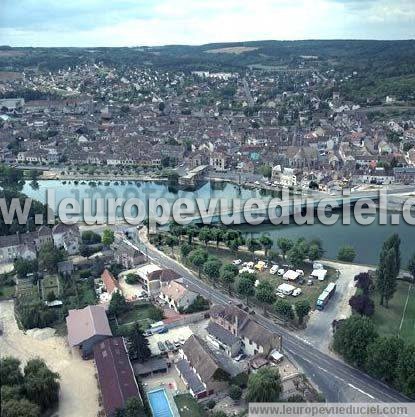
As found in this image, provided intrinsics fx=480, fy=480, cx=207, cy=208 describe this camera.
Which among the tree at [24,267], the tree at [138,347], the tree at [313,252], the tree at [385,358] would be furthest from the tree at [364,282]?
the tree at [24,267]

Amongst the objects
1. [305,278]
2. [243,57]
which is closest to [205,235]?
[305,278]

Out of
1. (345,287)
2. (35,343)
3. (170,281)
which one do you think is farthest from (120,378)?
(345,287)

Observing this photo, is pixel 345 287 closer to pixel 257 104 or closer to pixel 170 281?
pixel 170 281

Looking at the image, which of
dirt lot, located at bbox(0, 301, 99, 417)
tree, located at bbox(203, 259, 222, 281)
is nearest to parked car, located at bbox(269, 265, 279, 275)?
tree, located at bbox(203, 259, 222, 281)

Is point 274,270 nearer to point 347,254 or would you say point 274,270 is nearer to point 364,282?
point 347,254

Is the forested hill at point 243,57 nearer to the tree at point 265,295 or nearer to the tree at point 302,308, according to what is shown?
the tree at point 265,295

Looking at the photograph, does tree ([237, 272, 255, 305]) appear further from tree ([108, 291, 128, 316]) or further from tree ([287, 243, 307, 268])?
tree ([108, 291, 128, 316])
